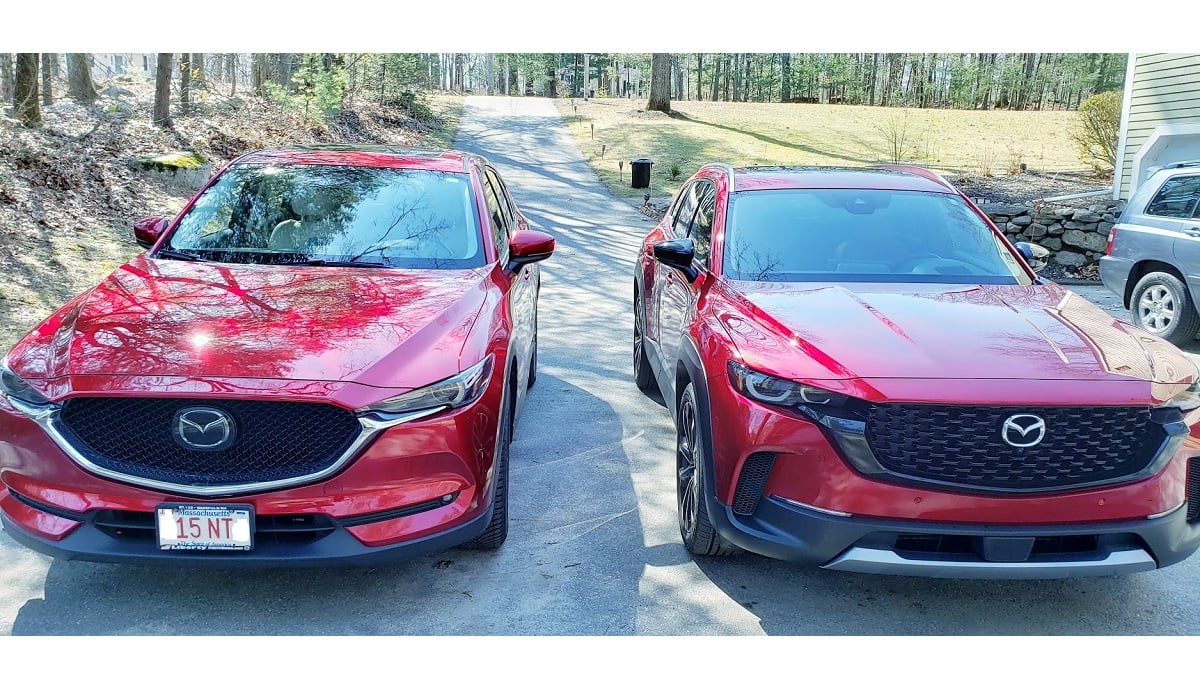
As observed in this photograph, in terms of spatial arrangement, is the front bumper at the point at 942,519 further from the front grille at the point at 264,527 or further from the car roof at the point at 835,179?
the car roof at the point at 835,179

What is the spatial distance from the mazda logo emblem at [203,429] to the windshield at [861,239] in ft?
7.83

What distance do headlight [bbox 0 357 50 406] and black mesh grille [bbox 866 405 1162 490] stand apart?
9.30 feet

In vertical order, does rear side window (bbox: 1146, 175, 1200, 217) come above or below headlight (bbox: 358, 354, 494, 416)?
above

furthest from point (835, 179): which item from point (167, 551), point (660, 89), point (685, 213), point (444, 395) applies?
point (660, 89)

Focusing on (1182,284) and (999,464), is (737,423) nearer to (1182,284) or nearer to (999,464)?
(999,464)

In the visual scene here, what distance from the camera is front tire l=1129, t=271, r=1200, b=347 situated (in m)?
7.76

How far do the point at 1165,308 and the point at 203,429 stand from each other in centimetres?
809

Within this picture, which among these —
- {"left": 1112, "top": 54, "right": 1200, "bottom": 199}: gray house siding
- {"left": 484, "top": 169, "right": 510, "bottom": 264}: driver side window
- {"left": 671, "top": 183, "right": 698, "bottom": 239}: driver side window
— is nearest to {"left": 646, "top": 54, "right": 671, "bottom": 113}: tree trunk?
{"left": 1112, "top": 54, "right": 1200, "bottom": 199}: gray house siding

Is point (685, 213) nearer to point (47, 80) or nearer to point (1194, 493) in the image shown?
point (1194, 493)

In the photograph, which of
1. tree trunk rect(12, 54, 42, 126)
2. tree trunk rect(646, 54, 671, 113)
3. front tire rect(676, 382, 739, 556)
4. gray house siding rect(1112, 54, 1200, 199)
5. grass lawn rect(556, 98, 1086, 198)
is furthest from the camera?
tree trunk rect(646, 54, 671, 113)

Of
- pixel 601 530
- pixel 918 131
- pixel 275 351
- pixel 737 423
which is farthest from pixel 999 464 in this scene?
pixel 918 131

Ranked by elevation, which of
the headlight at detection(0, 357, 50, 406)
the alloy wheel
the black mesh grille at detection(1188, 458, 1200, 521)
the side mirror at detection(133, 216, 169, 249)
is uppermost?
the side mirror at detection(133, 216, 169, 249)

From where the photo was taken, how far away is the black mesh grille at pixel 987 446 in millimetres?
3002

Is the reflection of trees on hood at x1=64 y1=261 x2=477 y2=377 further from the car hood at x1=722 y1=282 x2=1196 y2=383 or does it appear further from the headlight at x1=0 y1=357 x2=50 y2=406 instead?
the car hood at x1=722 y1=282 x2=1196 y2=383
